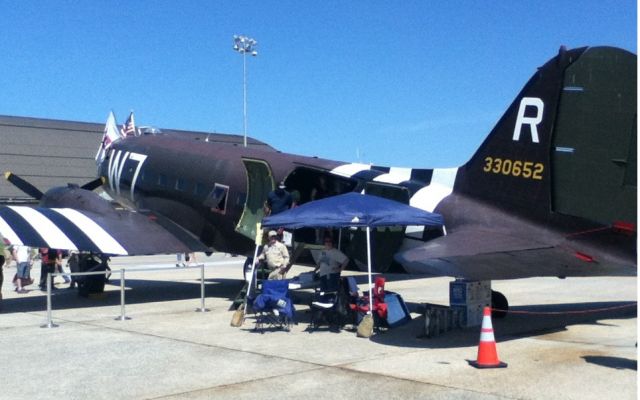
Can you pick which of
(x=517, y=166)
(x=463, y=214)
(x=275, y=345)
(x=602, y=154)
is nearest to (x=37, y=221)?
(x=275, y=345)

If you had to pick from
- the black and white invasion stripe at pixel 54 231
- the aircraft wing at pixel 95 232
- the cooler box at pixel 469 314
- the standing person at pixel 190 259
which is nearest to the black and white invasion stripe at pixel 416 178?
the cooler box at pixel 469 314

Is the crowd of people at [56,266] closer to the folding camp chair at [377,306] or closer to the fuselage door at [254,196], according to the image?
the fuselage door at [254,196]

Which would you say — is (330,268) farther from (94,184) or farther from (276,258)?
(94,184)

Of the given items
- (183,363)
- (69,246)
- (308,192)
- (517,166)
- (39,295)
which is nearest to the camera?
(183,363)

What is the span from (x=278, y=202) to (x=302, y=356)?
17.8 ft

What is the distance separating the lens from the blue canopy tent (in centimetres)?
1219

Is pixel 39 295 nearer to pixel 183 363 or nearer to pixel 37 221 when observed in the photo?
pixel 37 221

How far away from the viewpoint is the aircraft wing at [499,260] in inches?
381

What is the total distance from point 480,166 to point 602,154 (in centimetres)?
238

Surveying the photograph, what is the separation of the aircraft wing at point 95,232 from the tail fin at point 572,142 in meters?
8.42

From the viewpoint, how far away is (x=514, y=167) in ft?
40.2

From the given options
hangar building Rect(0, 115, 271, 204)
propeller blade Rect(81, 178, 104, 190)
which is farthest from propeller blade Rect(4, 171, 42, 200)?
hangar building Rect(0, 115, 271, 204)

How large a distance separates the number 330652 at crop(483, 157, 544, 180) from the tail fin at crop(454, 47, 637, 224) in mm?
16

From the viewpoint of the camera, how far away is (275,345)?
37.0 ft
